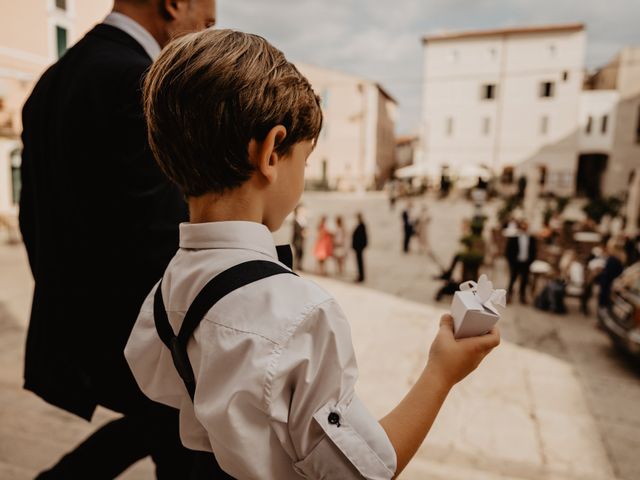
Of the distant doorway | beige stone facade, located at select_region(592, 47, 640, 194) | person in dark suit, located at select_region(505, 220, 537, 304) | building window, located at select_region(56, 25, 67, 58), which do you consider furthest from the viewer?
the distant doorway

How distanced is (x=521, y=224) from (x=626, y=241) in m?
2.75

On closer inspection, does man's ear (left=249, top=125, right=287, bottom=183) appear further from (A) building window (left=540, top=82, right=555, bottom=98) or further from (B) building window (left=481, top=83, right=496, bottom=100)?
(A) building window (left=540, top=82, right=555, bottom=98)

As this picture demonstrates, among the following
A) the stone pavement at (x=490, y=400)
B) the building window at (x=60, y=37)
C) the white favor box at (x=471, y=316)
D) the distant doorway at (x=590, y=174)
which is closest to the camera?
the white favor box at (x=471, y=316)

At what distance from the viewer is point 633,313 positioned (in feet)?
18.9

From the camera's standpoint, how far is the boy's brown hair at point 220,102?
2.60 feet

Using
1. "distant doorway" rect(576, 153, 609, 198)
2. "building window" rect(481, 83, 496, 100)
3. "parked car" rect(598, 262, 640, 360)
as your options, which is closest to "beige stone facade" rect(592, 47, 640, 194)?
"distant doorway" rect(576, 153, 609, 198)

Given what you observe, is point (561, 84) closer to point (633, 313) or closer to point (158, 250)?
point (633, 313)

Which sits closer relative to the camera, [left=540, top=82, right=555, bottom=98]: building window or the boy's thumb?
the boy's thumb

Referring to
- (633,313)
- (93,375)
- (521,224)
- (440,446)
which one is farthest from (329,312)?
(521,224)

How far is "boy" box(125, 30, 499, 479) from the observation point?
2.43 ft

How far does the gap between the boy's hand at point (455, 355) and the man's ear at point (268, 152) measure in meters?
0.43

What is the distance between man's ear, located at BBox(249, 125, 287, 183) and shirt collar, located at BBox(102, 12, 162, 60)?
26.4 inches

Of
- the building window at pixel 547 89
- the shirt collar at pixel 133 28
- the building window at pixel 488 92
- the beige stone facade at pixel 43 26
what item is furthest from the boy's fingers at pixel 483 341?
the building window at pixel 547 89

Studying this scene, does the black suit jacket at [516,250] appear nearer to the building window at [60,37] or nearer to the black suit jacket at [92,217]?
the building window at [60,37]
